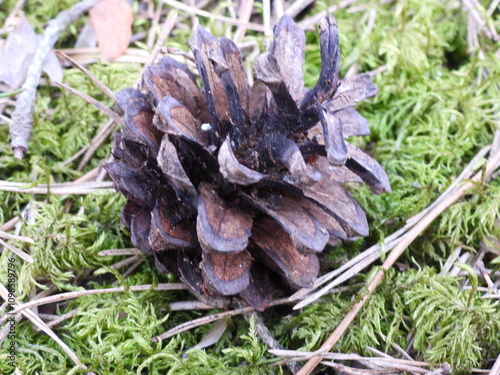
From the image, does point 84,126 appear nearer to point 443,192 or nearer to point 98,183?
point 98,183

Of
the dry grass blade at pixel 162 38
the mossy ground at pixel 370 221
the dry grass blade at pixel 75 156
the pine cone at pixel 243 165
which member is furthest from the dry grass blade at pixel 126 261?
the dry grass blade at pixel 162 38

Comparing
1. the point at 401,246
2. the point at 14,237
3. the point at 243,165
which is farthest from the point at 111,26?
the point at 401,246

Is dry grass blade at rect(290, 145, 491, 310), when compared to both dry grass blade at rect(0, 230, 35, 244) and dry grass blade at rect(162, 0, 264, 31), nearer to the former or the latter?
dry grass blade at rect(0, 230, 35, 244)

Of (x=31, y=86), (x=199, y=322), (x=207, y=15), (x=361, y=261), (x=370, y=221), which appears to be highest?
(x=207, y=15)

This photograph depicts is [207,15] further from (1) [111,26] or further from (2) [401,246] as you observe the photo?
(2) [401,246]

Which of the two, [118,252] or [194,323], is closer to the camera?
[194,323]

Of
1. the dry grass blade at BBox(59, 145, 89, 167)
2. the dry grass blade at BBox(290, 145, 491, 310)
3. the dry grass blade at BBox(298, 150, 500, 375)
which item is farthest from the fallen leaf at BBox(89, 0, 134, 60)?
the dry grass blade at BBox(298, 150, 500, 375)

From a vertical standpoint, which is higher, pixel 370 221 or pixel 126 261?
pixel 370 221
